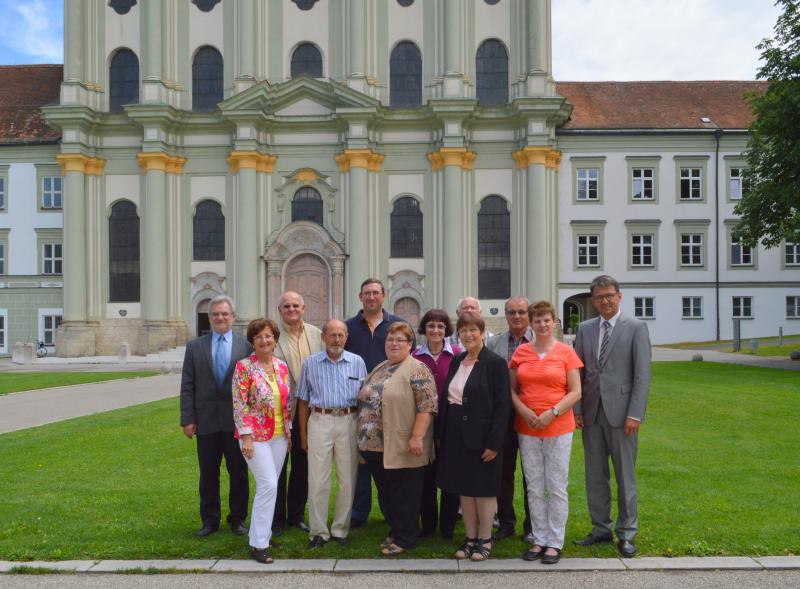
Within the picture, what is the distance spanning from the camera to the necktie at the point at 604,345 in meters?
6.36

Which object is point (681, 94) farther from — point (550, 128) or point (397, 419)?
point (397, 419)

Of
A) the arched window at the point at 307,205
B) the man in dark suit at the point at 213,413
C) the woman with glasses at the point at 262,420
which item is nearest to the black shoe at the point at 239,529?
the man in dark suit at the point at 213,413

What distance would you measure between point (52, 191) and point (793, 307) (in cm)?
3777

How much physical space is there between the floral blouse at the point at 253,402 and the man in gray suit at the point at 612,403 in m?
2.75

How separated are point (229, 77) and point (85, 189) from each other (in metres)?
8.51

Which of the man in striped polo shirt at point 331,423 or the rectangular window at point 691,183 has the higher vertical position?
the rectangular window at point 691,183

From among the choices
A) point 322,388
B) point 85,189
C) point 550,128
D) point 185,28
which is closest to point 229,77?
point 185,28

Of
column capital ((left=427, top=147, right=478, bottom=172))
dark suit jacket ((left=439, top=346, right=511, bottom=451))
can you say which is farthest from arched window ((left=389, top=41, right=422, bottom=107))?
dark suit jacket ((left=439, top=346, right=511, bottom=451))

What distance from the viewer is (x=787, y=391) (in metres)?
16.2

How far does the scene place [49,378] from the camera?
2288cm

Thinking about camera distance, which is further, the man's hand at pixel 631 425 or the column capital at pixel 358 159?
the column capital at pixel 358 159

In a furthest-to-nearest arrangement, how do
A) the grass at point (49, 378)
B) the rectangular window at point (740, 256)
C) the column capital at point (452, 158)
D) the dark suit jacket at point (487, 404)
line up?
the rectangular window at point (740, 256) < the column capital at point (452, 158) < the grass at point (49, 378) < the dark suit jacket at point (487, 404)

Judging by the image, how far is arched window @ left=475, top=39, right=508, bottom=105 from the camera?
→ 33312 mm

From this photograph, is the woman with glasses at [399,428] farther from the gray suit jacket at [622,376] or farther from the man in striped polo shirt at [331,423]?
the gray suit jacket at [622,376]
